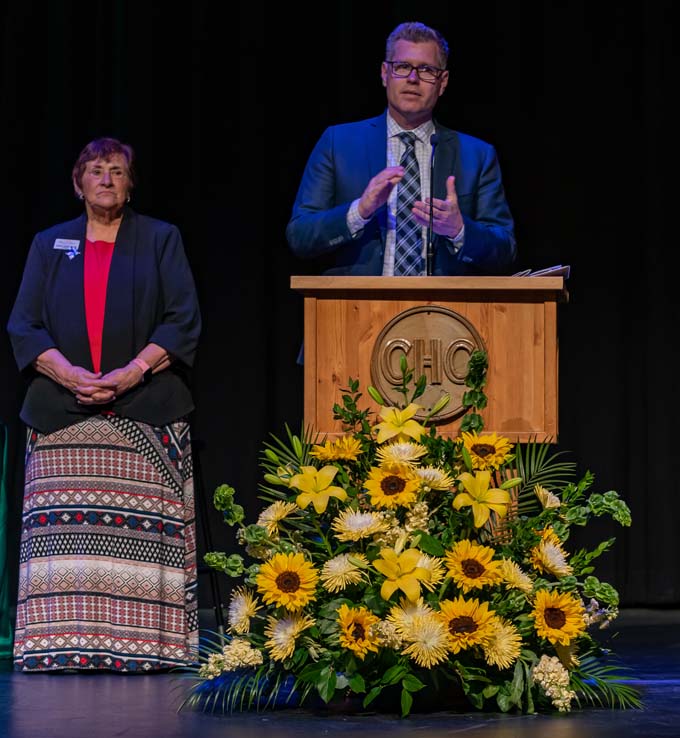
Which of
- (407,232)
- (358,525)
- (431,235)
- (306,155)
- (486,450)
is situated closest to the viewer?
(358,525)

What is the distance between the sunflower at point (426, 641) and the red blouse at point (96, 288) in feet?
5.09

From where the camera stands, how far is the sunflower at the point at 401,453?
2.96 metres

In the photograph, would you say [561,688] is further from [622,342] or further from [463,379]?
[622,342]

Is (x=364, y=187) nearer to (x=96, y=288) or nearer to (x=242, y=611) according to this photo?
(x=96, y=288)

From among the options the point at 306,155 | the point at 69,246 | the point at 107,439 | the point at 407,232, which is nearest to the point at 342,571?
the point at 407,232

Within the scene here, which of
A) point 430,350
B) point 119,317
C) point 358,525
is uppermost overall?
point 119,317

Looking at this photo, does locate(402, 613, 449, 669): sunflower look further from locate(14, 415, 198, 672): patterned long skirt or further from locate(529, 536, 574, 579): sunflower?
locate(14, 415, 198, 672): patterned long skirt

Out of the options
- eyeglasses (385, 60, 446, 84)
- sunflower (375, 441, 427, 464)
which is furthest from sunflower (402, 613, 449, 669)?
eyeglasses (385, 60, 446, 84)

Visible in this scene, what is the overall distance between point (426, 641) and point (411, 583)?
0.39 ft

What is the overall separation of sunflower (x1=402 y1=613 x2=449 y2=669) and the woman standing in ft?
4.18

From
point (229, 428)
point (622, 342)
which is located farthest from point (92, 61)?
point (622, 342)

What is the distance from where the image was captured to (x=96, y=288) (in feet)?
13.4

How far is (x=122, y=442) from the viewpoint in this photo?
3982 mm

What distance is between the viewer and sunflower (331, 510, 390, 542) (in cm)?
289
